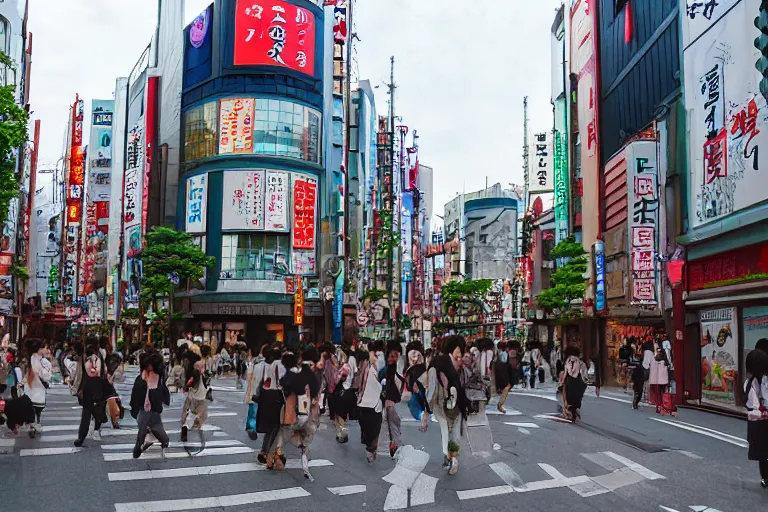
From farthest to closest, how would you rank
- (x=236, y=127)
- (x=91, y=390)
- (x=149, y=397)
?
(x=236, y=127) < (x=91, y=390) < (x=149, y=397)

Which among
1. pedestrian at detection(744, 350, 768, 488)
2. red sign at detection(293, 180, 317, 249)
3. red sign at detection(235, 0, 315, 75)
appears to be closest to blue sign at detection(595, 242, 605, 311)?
red sign at detection(293, 180, 317, 249)

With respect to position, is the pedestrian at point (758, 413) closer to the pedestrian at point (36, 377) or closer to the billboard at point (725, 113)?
the billboard at point (725, 113)

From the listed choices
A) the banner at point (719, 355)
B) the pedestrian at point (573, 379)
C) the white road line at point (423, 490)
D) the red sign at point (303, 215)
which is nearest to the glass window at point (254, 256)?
the red sign at point (303, 215)

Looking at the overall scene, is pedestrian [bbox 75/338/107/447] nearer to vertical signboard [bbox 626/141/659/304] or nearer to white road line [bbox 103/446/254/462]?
white road line [bbox 103/446/254/462]

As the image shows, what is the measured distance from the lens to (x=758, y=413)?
9367mm

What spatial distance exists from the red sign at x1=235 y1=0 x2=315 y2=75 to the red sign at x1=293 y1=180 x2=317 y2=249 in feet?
25.4

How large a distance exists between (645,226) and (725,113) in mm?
6876

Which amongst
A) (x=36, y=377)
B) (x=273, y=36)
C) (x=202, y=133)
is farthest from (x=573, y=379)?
(x=273, y=36)

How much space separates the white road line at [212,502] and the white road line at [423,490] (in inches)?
47.9

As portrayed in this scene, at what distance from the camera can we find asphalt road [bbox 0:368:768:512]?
857 centimetres

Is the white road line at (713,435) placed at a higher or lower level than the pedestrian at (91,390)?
lower

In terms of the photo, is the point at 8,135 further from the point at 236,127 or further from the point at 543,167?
the point at 543,167

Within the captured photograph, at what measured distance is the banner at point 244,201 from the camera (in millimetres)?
49219

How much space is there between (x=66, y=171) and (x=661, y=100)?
230 feet
